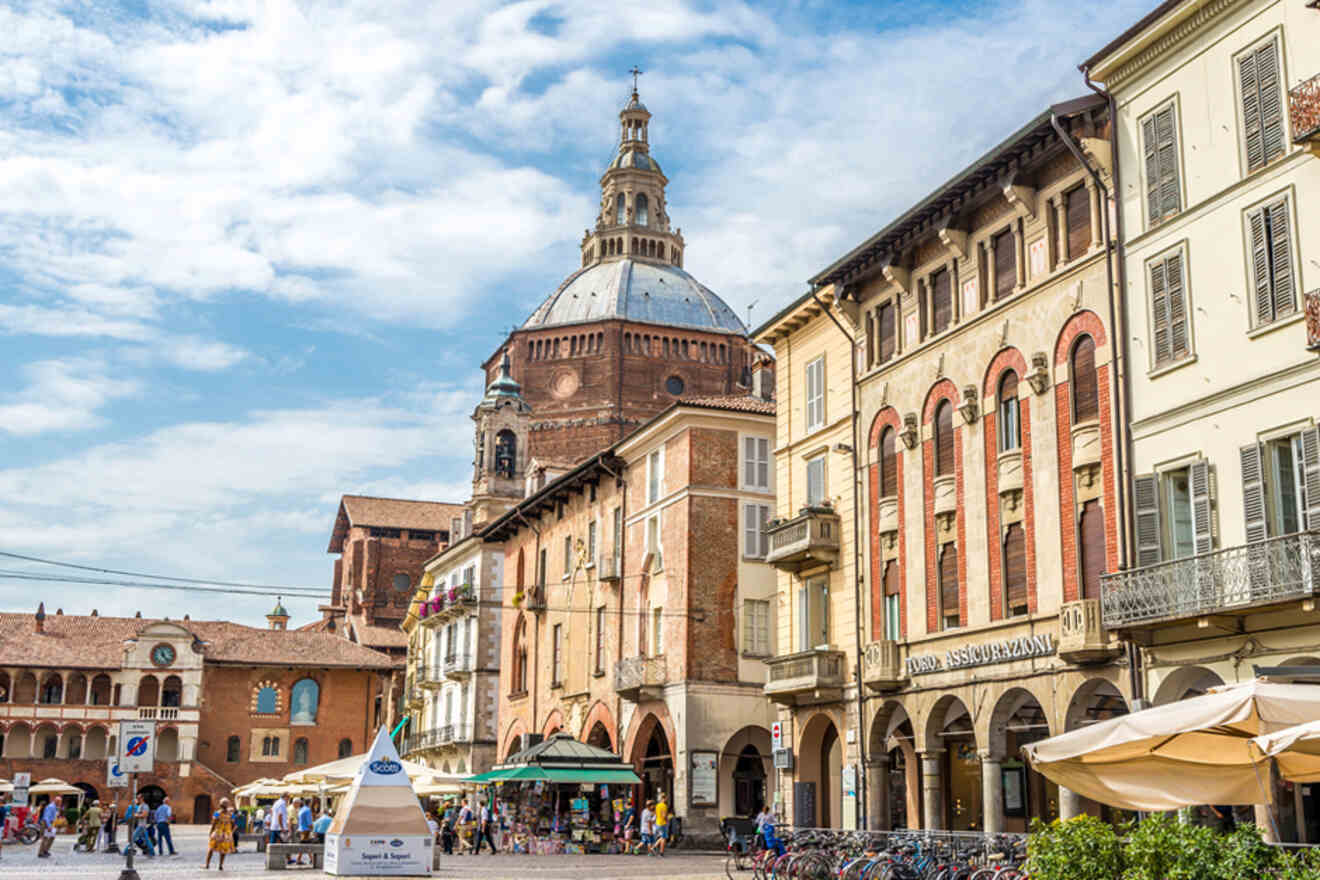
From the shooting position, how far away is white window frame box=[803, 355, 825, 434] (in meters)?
34.7

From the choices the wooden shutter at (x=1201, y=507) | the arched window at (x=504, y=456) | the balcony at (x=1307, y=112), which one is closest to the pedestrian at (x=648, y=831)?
the wooden shutter at (x=1201, y=507)

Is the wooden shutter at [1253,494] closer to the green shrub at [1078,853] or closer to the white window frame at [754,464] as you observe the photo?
the green shrub at [1078,853]

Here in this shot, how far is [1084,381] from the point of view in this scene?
987 inches

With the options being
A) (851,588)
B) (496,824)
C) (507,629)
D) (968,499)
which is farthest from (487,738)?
(968,499)

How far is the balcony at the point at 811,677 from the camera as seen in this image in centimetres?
3194

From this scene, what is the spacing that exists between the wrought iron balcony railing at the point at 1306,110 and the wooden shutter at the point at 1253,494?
4.41 metres

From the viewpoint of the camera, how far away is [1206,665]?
2130 centimetres

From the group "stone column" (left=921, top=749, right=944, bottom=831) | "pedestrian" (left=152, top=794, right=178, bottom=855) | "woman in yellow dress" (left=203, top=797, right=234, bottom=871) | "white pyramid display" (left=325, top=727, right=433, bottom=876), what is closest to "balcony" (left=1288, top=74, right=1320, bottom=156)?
"stone column" (left=921, top=749, right=944, bottom=831)

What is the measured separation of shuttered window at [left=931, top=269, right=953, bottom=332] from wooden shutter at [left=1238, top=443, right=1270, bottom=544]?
923 cm

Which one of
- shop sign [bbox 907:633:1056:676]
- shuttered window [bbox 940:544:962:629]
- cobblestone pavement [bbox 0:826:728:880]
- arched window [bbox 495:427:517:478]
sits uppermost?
arched window [bbox 495:427:517:478]

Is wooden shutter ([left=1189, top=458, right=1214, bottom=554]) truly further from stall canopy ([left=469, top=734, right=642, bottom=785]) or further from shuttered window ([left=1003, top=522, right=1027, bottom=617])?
stall canopy ([left=469, top=734, right=642, bottom=785])

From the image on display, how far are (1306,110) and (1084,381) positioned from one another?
22.1 ft

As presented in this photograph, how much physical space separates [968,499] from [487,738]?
115 feet

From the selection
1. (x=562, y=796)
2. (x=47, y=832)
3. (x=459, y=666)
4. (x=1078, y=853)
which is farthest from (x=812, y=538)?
(x=459, y=666)
